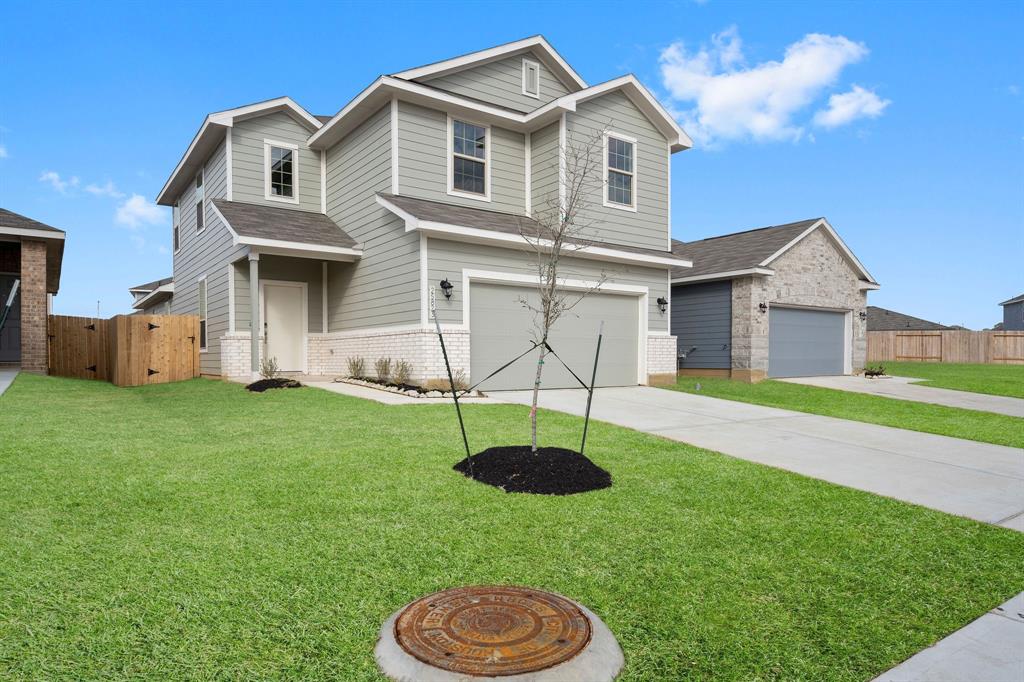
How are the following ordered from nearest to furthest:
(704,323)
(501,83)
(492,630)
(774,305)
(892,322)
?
(492,630), (501,83), (774,305), (704,323), (892,322)

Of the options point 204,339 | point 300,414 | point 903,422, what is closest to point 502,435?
point 300,414

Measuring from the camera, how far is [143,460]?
5453 millimetres

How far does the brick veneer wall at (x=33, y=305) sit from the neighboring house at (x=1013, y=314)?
47763 millimetres

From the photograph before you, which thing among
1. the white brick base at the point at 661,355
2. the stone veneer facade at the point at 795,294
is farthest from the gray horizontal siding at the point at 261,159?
the stone veneer facade at the point at 795,294

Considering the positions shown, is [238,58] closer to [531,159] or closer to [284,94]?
[284,94]

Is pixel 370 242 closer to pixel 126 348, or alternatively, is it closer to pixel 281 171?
pixel 281 171

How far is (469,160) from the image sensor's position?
1363cm

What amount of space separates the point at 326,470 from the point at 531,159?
35.9 ft

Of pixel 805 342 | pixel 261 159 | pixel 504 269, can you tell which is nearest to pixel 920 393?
pixel 805 342

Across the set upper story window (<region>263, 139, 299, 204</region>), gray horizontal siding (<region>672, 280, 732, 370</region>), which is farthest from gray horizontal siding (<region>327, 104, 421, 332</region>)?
gray horizontal siding (<region>672, 280, 732, 370</region>)

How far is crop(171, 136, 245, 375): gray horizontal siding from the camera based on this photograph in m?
14.2

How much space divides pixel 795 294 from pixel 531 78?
33.2 ft

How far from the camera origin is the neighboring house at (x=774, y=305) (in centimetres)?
1722

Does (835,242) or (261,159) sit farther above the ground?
(261,159)
